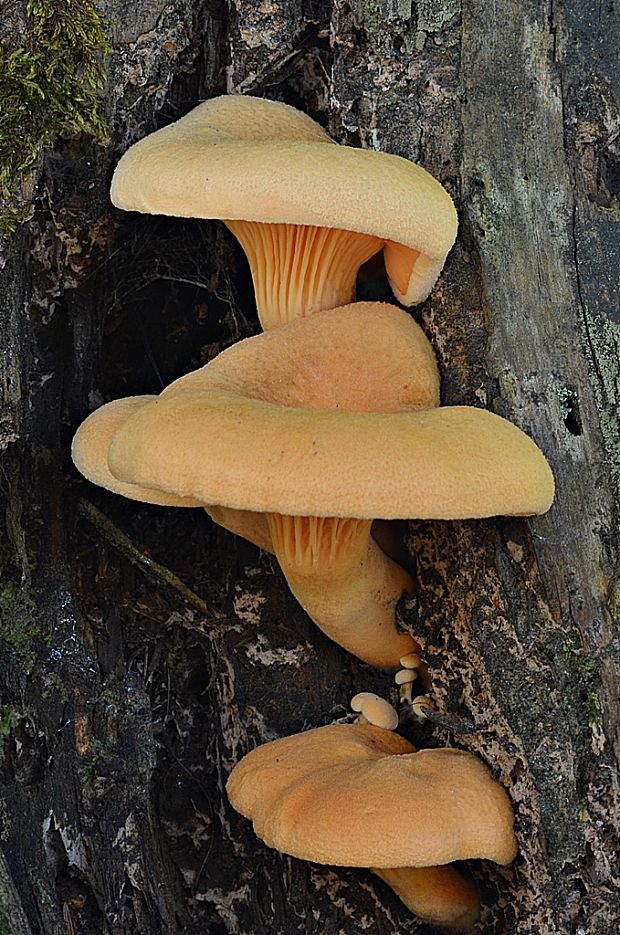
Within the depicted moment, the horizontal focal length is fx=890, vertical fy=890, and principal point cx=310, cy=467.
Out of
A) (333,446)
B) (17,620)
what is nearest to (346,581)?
(333,446)

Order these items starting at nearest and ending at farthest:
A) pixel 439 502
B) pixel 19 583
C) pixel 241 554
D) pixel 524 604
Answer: pixel 439 502 → pixel 524 604 → pixel 19 583 → pixel 241 554

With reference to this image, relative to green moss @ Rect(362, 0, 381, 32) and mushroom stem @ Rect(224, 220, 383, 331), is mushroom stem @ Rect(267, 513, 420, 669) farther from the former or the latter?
green moss @ Rect(362, 0, 381, 32)

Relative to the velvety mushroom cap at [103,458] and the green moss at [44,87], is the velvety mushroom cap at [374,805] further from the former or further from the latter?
the green moss at [44,87]

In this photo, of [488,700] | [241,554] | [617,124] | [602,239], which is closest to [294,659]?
[241,554]

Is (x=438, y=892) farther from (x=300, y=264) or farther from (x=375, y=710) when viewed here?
(x=300, y=264)

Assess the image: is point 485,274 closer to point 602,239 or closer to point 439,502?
→ point 602,239

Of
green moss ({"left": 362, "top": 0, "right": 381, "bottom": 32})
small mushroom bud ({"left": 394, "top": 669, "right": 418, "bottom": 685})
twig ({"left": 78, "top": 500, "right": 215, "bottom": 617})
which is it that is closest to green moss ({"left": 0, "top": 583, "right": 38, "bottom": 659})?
twig ({"left": 78, "top": 500, "right": 215, "bottom": 617})
